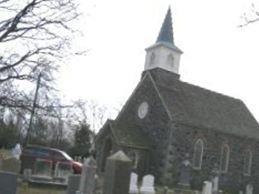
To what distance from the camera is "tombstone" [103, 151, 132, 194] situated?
404 inches

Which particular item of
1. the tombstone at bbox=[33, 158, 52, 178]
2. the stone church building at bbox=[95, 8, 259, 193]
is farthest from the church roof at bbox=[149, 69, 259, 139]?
the tombstone at bbox=[33, 158, 52, 178]

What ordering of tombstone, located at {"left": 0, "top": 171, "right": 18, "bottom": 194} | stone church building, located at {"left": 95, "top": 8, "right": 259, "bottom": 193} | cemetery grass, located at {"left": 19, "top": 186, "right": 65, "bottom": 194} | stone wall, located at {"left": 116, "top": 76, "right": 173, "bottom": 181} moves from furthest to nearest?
stone wall, located at {"left": 116, "top": 76, "right": 173, "bottom": 181} → stone church building, located at {"left": 95, "top": 8, "right": 259, "bottom": 193} → cemetery grass, located at {"left": 19, "top": 186, "right": 65, "bottom": 194} → tombstone, located at {"left": 0, "top": 171, "right": 18, "bottom": 194}

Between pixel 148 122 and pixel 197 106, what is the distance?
413 cm

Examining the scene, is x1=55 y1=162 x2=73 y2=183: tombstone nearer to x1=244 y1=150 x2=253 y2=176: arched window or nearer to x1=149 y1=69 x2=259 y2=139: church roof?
x1=149 y1=69 x2=259 y2=139: church roof

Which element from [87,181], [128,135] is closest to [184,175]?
[128,135]

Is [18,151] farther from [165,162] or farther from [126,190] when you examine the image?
[126,190]

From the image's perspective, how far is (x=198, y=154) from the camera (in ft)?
114

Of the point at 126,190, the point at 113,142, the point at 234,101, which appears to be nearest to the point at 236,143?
the point at 234,101

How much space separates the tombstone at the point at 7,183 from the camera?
10055 millimetres

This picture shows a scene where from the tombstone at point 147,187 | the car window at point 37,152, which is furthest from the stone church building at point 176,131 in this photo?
the tombstone at point 147,187

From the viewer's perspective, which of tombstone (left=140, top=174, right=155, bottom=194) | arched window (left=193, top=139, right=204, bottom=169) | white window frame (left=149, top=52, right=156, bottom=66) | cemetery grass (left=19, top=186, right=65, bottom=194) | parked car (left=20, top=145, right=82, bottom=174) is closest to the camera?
cemetery grass (left=19, top=186, right=65, bottom=194)

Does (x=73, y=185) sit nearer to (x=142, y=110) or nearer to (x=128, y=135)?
(x=128, y=135)

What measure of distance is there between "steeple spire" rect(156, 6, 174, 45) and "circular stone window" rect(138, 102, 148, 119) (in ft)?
17.9

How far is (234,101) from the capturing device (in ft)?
136
